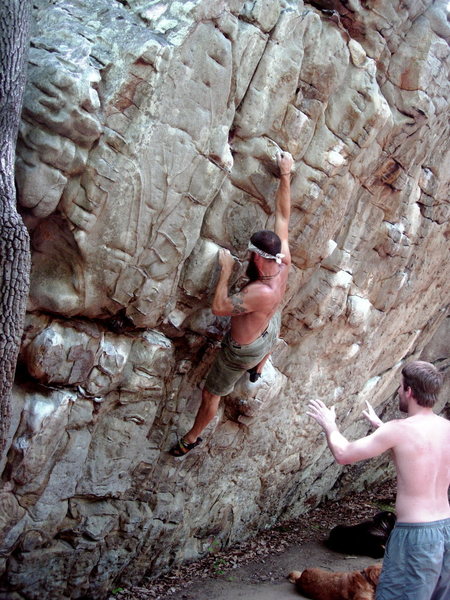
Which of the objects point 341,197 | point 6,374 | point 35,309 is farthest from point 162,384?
point 341,197

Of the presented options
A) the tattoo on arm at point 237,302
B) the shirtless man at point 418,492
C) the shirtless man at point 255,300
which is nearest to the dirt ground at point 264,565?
the shirtless man at point 255,300

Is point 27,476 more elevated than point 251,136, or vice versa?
point 251,136

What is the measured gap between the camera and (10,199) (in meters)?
3.71

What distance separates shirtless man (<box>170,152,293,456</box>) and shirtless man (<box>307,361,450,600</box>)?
145 centimetres

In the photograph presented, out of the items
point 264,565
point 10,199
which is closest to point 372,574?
point 264,565

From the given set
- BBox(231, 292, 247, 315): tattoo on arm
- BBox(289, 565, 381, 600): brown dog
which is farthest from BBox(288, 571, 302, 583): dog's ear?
BBox(231, 292, 247, 315): tattoo on arm

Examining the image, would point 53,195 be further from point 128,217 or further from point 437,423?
point 437,423

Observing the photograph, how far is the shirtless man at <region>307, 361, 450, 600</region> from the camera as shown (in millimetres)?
3938

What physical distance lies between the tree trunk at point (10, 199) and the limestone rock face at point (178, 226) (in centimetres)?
29

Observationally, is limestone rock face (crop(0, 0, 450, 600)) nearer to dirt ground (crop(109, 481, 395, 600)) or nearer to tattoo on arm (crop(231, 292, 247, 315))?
dirt ground (crop(109, 481, 395, 600))

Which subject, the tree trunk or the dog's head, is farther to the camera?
the dog's head

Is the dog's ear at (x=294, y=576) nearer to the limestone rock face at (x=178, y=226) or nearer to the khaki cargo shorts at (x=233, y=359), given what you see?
the limestone rock face at (x=178, y=226)

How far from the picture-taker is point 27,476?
4977mm

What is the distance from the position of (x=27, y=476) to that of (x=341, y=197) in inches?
151
